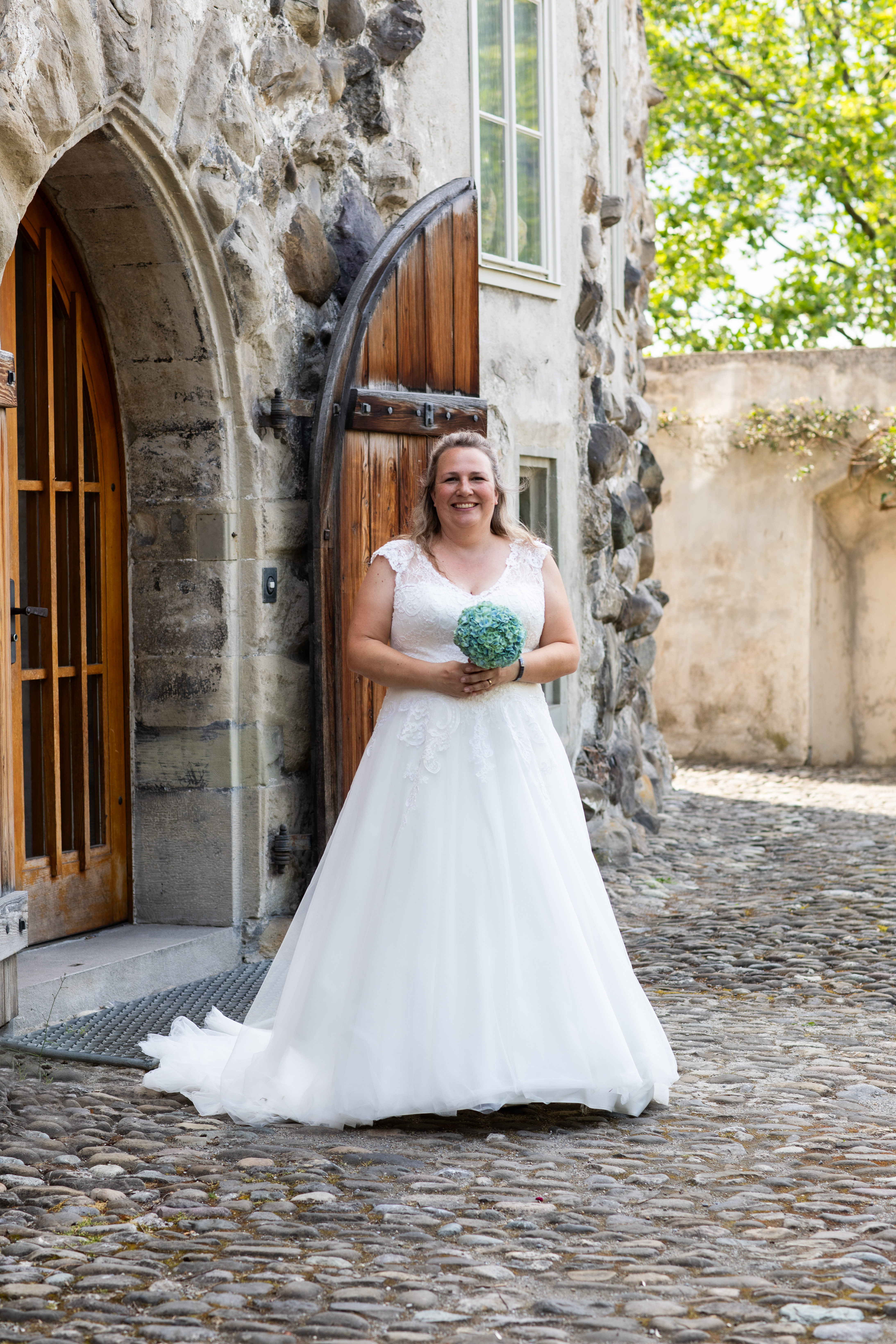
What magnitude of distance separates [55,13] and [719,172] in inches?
697

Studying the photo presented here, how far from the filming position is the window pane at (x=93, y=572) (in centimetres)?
545

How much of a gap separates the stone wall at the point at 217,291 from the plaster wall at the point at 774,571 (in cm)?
627

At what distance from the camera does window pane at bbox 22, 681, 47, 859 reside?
5.16 metres

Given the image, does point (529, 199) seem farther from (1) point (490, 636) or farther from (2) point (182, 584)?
(1) point (490, 636)

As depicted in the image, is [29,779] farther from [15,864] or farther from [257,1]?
[257,1]

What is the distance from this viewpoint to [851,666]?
12.6 m

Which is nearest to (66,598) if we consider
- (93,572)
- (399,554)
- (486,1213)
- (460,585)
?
(93,572)

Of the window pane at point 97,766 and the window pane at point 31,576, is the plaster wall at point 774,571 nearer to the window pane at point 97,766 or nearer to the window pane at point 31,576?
the window pane at point 97,766

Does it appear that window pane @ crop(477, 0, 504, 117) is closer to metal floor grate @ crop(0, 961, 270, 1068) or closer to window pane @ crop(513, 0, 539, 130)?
window pane @ crop(513, 0, 539, 130)

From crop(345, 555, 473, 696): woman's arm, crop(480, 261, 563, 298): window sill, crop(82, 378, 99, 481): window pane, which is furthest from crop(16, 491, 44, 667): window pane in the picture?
crop(480, 261, 563, 298): window sill

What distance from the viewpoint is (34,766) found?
5.20m

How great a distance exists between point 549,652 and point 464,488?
1.60 feet

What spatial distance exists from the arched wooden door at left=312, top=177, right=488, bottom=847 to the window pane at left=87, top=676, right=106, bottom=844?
30.5 inches

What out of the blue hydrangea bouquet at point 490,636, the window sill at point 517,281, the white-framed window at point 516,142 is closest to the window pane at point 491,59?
the white-framed window at point 516,142
